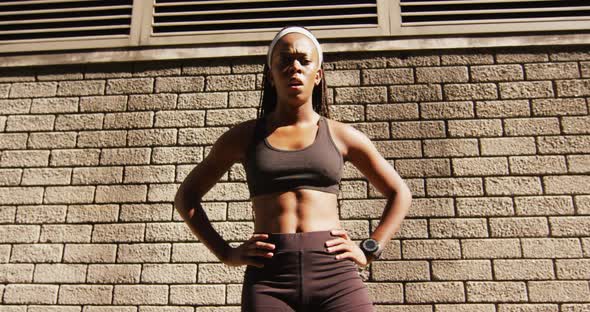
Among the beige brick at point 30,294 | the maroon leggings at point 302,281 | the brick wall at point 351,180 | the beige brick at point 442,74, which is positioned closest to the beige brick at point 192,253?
the brick wall at point 351,180

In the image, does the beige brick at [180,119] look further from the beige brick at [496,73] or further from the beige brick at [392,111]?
the beige brick at [496,73]

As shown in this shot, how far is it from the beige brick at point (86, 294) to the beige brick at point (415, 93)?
7.45 ft

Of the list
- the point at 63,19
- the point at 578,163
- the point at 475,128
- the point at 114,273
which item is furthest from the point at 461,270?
the point at 63,19

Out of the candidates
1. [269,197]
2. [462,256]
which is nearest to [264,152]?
[269,197]

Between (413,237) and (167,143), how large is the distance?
1.77 metres

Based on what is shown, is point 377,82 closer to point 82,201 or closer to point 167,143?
point 167,143

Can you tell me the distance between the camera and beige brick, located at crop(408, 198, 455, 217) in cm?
286

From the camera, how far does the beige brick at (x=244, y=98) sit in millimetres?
3162

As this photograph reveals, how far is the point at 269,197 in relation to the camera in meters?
1.57

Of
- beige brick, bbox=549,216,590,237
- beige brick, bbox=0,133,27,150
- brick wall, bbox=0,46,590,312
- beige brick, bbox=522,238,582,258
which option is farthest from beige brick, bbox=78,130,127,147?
beige brick, bbox=549,216,590,237

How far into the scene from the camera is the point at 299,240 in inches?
57.7

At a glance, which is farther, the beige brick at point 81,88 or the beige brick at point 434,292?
the beige brick at point 81,88

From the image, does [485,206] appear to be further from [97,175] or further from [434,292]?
[97,175]

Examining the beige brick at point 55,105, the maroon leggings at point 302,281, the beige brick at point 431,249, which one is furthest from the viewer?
the beige brick at point 55,105
